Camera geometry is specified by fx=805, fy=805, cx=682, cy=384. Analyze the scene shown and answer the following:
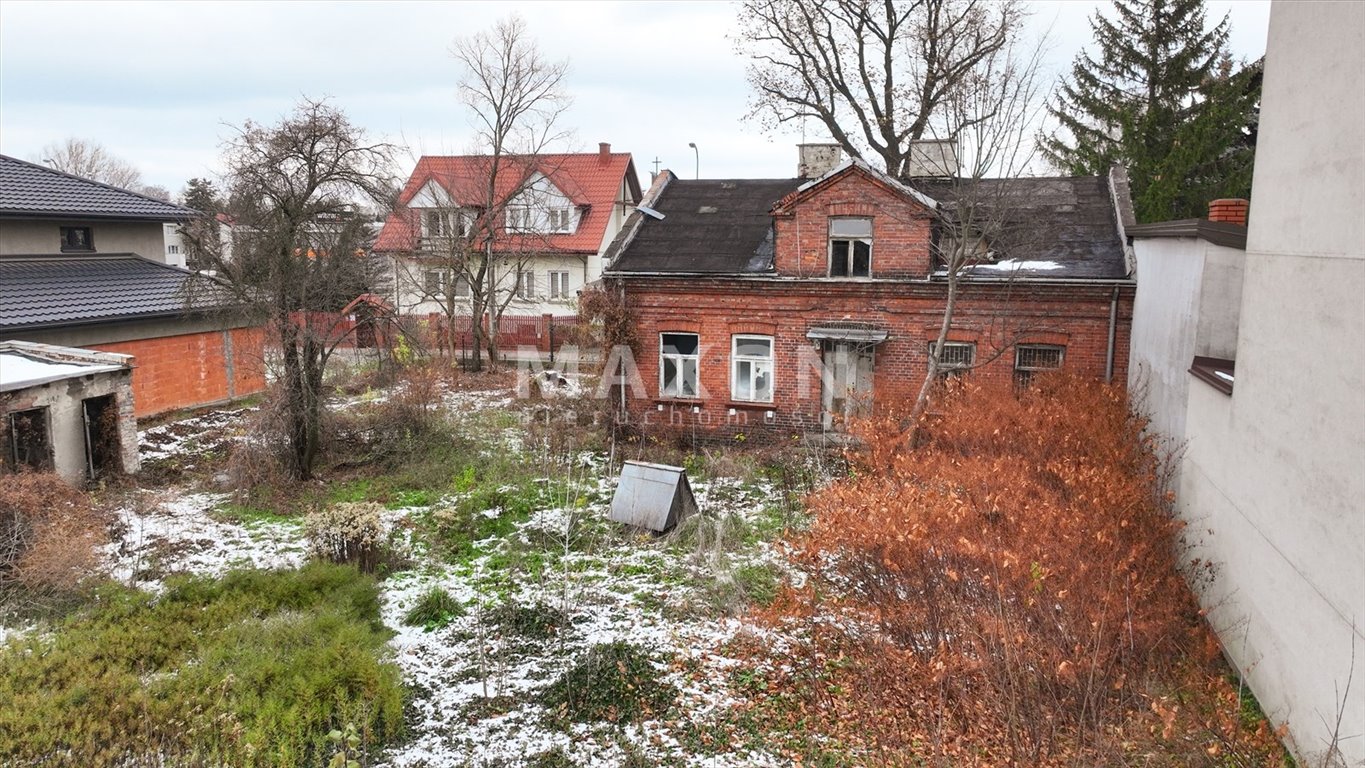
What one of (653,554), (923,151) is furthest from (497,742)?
(923,151)

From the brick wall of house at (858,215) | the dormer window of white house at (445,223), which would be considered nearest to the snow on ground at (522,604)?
the brick wall of house at (858,215)

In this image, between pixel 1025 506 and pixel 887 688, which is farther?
pixel 1025 506

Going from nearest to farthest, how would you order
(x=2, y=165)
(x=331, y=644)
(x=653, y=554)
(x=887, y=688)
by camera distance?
(x=887, y=688)
(x=331, y=644)
(x=653, y=554)
(x=2, y=165)

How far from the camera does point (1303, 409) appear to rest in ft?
20.2

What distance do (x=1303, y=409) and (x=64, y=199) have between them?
25.1 metres

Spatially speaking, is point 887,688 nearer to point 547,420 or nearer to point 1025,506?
point 1025,506

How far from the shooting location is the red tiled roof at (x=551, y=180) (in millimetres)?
31984

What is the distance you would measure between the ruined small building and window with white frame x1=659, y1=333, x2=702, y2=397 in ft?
Result: 32.6

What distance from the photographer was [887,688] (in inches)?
286

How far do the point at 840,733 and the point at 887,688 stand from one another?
2.24ft

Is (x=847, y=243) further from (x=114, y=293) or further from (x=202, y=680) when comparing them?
(x=114, y=293)

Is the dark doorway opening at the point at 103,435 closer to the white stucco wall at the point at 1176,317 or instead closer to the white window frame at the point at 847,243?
the white window frame at the point at 847,243

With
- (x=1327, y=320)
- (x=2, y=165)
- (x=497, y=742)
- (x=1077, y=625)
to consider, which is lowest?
(x=497, y=742)

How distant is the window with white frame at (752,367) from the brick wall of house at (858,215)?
5.39 feet
